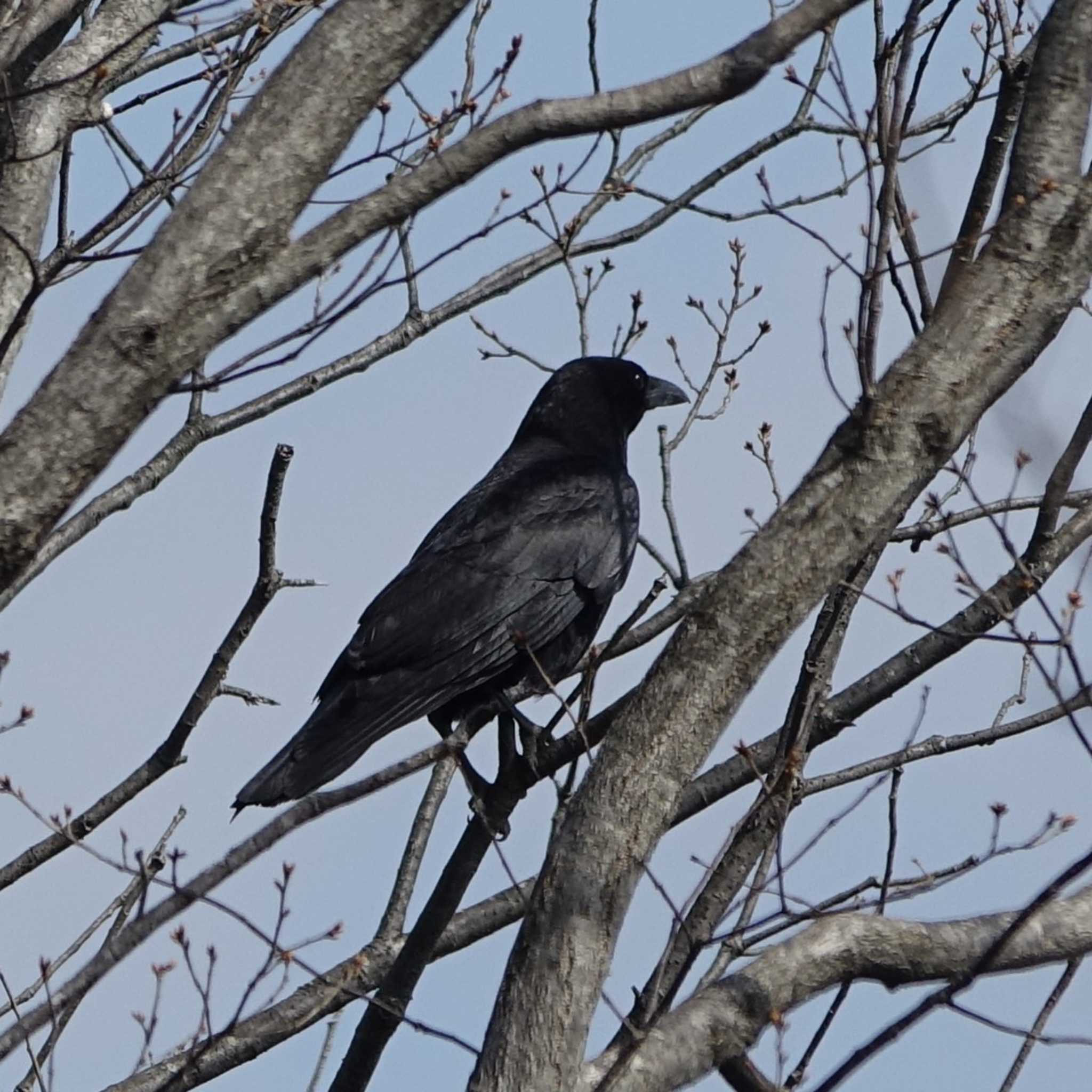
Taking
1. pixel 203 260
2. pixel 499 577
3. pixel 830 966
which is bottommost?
pixel 830 966

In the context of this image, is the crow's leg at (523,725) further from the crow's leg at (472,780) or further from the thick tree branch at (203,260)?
the thick tree branch at (203,260)

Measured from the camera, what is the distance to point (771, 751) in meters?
4.75

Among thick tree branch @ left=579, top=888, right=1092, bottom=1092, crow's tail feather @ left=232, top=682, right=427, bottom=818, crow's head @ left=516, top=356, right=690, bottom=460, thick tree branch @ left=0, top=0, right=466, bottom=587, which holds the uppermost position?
crow's head @ left=516, top=356, right=690, bottom=460

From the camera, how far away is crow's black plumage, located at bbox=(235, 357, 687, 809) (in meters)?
6.53

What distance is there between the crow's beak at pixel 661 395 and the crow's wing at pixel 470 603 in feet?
2.41

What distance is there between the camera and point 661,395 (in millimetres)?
8812

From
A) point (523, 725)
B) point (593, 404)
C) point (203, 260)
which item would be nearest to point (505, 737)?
point (523, 725)

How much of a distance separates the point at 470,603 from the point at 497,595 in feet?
0.42

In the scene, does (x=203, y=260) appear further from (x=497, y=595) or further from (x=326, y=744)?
(x=497, y=595)

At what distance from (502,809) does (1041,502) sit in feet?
5.61

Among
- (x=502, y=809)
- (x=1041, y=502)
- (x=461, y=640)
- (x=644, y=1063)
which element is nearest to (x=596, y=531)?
(x=461, y=640)

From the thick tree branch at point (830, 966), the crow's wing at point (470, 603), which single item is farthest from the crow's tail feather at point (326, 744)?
the thick tree branch at point (830, 966)

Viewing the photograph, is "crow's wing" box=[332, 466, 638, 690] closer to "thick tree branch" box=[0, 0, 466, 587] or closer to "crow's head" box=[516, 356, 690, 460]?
"crow's head" box=[516, 356, 690, 460]

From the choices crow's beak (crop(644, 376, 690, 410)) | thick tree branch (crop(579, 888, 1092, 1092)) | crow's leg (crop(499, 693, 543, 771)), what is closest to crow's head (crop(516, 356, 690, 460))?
crow's beak (crop(644, 376, 690, 410))
